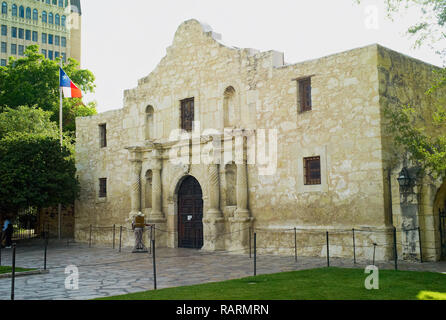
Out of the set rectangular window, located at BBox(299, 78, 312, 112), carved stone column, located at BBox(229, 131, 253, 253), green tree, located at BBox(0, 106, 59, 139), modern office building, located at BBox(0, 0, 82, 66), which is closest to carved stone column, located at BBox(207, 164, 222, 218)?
carved stone column, located at BBox(229, 131, 253, 253)

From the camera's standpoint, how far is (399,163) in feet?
45.2

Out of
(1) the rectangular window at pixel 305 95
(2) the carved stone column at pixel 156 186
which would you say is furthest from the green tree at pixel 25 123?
(1) the rectangular window at pixel 305 95

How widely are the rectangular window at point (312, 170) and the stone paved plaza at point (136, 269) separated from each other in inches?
95.0

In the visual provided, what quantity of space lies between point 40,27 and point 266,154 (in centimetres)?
5512

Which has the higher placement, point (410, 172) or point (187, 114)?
point (187, 114)

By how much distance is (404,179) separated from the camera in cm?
1329

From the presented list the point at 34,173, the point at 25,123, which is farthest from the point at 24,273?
the point at 25,123

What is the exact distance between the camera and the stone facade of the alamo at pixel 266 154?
14.0 metres

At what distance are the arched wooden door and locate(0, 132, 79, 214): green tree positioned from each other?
6.07 metres

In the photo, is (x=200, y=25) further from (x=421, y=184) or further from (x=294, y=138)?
(x=421, y=184)

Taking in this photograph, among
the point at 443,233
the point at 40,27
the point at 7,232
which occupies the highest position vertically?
the point at 40,27

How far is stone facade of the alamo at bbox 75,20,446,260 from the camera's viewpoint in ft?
46.0

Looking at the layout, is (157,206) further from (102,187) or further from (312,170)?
(312,170)
